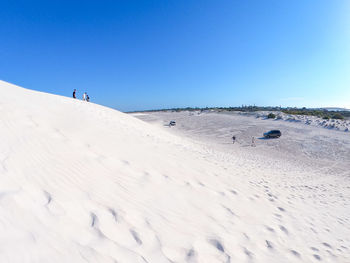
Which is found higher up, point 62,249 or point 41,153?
point 41,153

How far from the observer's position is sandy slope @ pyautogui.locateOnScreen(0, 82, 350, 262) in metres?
1.89

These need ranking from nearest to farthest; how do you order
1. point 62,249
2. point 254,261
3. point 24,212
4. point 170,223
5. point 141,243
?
point 62,249 < point 24,212 < point 141,243 < point 254,261 < point 170,223

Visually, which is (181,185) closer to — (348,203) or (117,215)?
(117,215)

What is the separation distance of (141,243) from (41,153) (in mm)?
2793

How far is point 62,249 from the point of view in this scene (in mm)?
1729

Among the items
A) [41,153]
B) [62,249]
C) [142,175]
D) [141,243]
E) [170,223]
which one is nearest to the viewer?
[62,249]

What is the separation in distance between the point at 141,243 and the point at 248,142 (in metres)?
18.6

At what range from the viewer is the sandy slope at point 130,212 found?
1.89 m

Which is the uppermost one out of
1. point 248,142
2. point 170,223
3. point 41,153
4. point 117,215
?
point 41,153

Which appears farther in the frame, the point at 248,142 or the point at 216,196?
the point at 248,142

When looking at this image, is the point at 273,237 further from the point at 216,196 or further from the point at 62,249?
the point at 62,249

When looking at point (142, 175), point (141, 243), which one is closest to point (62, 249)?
point (141, 243)

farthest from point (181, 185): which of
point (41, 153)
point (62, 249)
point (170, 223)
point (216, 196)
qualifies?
point (41, 153)

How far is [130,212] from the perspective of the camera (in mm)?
2602
